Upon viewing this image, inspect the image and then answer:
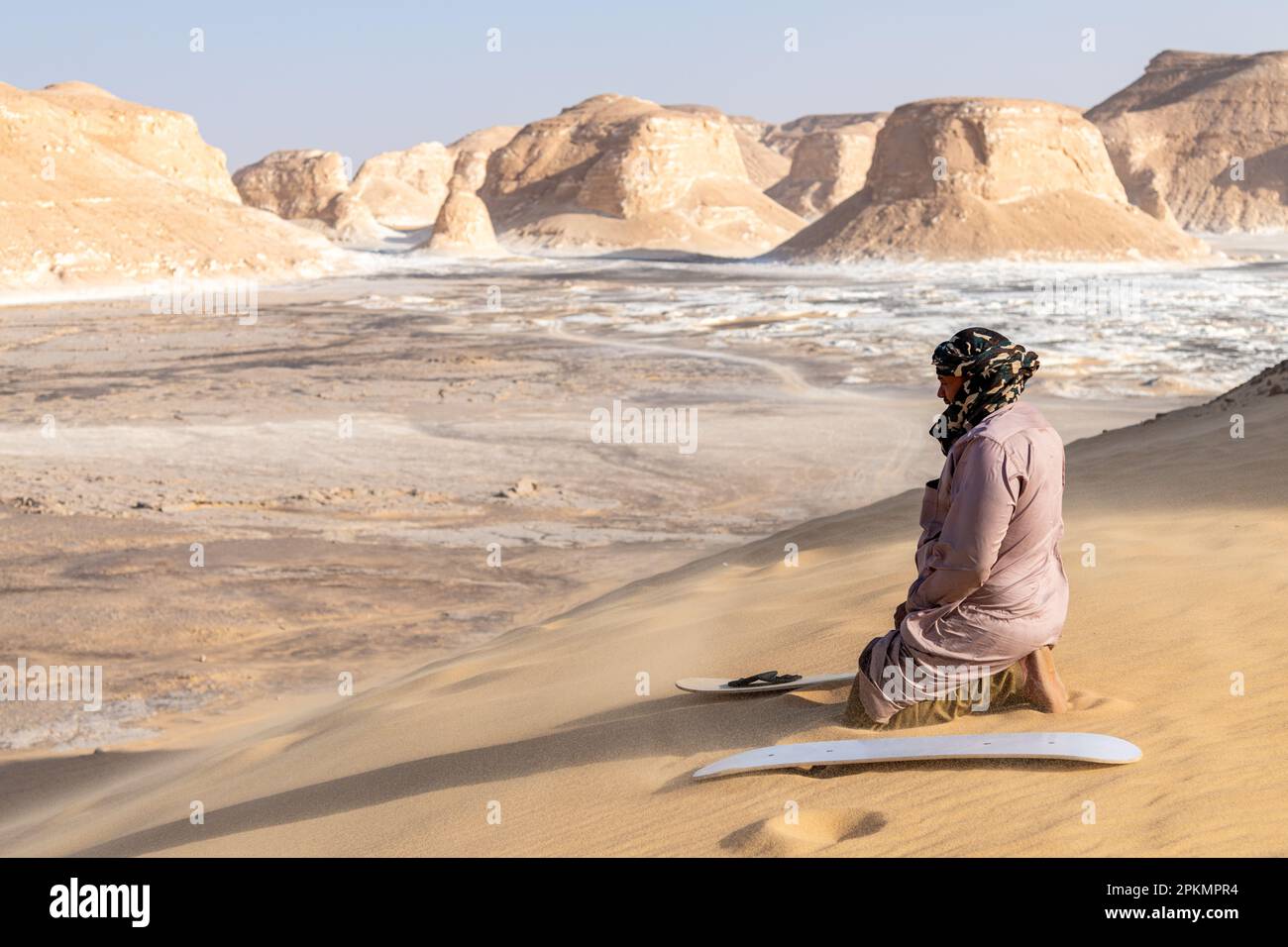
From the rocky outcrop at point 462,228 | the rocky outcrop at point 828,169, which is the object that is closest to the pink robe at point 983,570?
the rocky outcrop at point 462,228

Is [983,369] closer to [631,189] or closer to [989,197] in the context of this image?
[989,197]

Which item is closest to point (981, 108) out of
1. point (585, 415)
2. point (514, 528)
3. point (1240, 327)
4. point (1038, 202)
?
point (1038, 202)

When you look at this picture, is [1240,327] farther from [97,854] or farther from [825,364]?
[97,854]

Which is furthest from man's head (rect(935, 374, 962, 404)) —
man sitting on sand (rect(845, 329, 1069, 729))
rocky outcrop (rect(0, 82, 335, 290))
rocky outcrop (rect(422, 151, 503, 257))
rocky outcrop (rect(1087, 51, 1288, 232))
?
rocky outcrop (rect(1087, 51, 1288, 232))

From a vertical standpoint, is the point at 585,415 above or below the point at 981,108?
below

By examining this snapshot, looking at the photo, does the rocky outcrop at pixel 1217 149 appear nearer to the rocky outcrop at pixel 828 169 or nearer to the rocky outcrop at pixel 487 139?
the rocky outcrop at pixel 828 169

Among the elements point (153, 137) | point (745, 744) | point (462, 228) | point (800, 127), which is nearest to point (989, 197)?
point (462, 228)

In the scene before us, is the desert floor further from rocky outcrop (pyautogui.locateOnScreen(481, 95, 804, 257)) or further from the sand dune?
rocky outcrop (pyautogui.locateOnScreen(481, 95, 804, 257))

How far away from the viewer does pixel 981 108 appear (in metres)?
55.5

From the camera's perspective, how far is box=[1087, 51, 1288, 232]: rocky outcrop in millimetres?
80750

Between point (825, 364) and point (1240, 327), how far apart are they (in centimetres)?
966

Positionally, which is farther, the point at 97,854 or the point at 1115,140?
the point at 1115,140

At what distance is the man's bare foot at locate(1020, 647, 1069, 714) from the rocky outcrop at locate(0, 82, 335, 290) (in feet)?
126

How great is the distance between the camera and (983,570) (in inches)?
147
